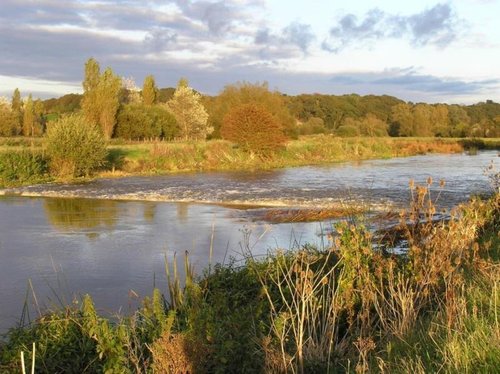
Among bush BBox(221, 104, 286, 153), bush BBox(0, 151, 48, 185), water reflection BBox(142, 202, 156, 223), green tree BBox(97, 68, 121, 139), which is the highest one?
green tree BBox(97, 68, 121, 139)

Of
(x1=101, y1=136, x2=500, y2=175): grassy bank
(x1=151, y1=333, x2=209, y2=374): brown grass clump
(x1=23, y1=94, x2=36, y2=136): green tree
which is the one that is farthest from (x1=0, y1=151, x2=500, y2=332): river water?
(x1=23, y1=94, x2=36, y2=136): green tree

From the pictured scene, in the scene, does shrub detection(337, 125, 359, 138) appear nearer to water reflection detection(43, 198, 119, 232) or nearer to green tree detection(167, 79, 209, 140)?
green tree detection(167, 79, 209, 140)

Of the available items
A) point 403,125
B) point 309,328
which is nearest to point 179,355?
point 309,328

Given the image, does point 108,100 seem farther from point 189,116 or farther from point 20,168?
point 20,168

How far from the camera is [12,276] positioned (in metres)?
9.42

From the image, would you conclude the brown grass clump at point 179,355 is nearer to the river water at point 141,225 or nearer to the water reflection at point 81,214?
the river water at point 141,225

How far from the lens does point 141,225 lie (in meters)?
14.9

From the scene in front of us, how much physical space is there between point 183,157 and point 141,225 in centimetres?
2133

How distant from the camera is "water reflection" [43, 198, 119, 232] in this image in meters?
14.8

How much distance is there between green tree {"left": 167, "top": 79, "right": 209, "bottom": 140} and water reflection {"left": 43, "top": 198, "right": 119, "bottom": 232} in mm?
42567

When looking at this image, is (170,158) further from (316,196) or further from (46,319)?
(46,319)

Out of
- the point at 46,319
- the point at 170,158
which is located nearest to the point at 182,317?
the point at 46,319

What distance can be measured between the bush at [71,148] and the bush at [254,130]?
1129 centimetres

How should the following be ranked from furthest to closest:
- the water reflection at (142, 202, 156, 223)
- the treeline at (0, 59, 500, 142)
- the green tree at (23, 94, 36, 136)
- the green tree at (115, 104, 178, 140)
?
the green tree at (23, 94, 36, 136)
the green tree at (115, 104, 178, 140)
the treeline at (0, 59, 500, 142)
the water reflection at (142, 202, 156, 223)
